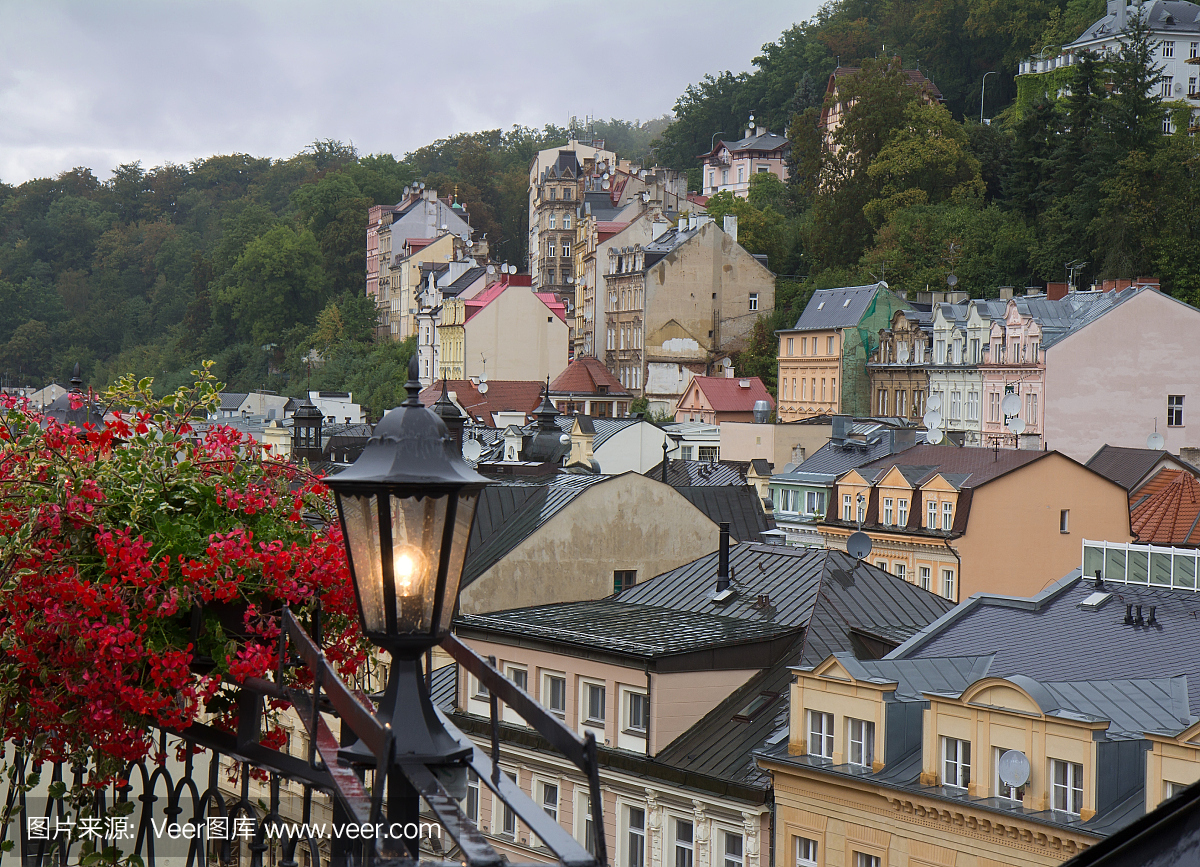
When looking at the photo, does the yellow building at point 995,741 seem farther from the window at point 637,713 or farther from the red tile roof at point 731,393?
the red tile roof at point 731,393

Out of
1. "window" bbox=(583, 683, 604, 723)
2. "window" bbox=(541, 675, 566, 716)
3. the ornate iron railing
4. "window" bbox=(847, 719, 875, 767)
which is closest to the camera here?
the ornate iron railing

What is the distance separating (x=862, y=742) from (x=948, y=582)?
20.2 m

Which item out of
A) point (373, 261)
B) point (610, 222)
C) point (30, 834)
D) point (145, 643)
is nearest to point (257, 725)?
point (145, 643)

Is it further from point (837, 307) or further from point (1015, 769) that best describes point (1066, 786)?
point (837, 307)

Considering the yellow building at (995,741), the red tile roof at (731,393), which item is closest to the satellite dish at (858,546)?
the yellow building at (995,741)

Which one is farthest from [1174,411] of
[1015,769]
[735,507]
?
[1015,769]

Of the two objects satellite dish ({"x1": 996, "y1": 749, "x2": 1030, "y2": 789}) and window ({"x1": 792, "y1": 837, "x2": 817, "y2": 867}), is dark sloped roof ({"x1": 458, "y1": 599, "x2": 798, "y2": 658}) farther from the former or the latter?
satellite dish ({"x1": 996, "y1": 749, "x2": 1030, "y2": 789})

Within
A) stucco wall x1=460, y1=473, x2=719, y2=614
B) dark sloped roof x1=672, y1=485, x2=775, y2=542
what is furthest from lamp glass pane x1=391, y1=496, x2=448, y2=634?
dark sloped roof x1=672, y1=485, x2=775, y2=542

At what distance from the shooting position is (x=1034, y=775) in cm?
2091

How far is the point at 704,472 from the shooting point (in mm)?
56844

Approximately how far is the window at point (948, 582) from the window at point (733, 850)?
1996cm

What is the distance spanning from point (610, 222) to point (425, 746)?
3644 inches

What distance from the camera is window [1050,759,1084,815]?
20.5m

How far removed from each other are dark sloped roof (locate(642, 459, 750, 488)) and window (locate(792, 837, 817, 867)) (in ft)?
96.7
